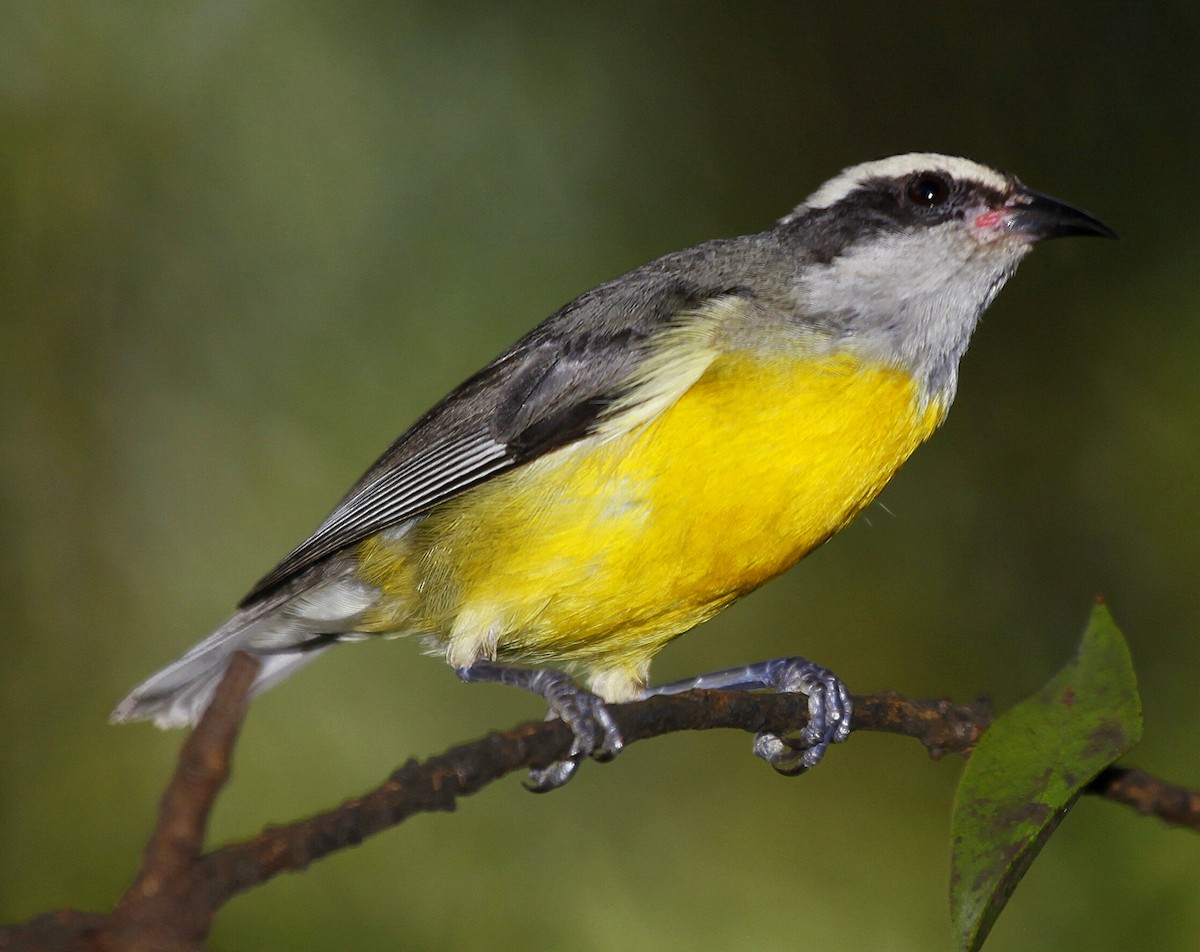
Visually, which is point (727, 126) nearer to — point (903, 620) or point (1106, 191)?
point (1106, 191)

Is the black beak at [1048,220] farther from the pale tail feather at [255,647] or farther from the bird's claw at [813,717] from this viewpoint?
the pale tail feather at [255,647]

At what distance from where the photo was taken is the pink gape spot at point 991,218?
3166 mm

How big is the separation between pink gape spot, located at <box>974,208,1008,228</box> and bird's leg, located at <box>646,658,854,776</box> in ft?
3.98

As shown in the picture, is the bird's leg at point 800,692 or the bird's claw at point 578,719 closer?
the bird's claw at point 578,719

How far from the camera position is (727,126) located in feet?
20.0

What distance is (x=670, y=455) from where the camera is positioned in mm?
2783

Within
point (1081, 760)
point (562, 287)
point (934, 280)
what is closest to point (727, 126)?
point (562, 287)

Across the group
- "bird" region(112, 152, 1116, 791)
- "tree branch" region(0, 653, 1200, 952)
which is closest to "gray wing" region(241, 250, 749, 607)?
"bird" region(112, 152, 1116, 791)

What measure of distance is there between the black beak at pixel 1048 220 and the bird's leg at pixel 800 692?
1.25 metres

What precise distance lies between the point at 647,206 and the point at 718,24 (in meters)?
1.01

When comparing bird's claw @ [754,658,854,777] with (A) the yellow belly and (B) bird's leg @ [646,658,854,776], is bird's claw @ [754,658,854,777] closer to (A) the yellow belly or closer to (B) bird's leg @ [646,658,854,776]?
(B) bird's leg @ [646,658,854,776]

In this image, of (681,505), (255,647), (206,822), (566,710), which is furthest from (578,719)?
(206,822)

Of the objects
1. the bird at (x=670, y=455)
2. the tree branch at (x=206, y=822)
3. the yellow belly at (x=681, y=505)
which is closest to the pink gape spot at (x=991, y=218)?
the bird at (x=670, y=455)

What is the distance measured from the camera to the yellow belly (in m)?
2.75
